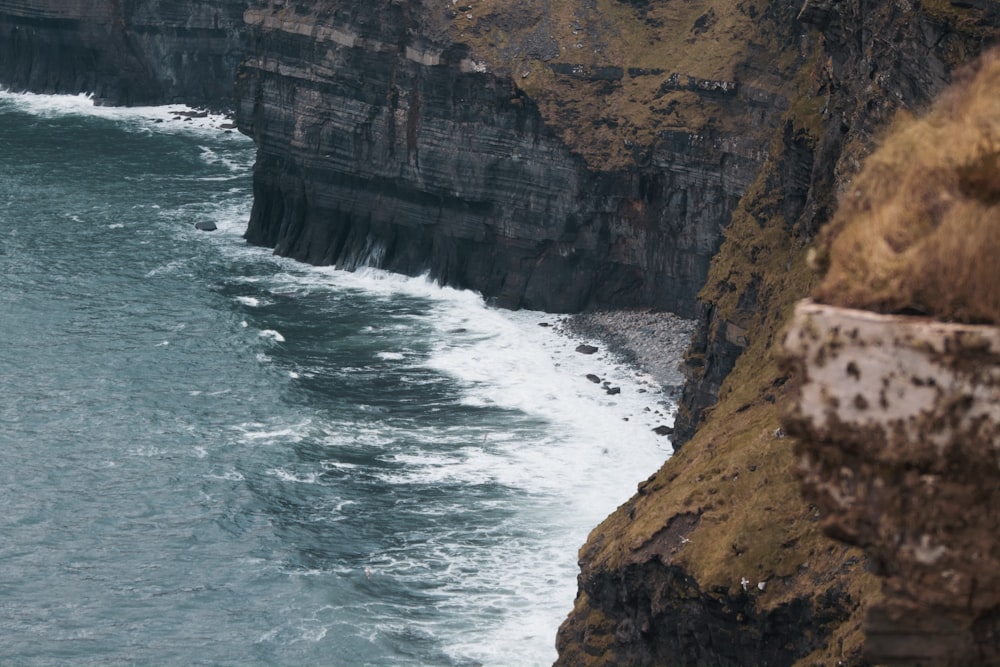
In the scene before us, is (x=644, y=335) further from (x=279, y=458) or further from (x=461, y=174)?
(x=279, y=458)

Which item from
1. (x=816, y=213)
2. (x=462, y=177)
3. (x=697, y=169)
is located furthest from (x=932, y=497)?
(x=462, y=177)

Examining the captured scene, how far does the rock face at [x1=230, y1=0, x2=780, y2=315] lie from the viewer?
97.6 meters

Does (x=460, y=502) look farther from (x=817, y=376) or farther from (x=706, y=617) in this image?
(x=817, y=376)

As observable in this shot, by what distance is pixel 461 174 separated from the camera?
10419 cm

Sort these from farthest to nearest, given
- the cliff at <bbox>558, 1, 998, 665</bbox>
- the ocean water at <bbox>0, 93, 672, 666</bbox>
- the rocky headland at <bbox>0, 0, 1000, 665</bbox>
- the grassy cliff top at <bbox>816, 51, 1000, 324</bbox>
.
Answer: the ocean water at <bbox>0, 93, 672, 666</bbox>
the rocky headland at <bbox>0, 0, 1000, 665</bbox>
the cliff at <bbox>558, 1, 998, 665</bbox>
the grassy cliff top at <bbox>816, 51, 1000, 324</bbox>

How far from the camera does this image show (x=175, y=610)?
6128 cm

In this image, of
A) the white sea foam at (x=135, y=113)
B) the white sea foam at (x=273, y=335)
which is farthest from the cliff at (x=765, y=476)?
the white sea foam at (x=135, y=113)

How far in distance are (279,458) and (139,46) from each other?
107774 mm

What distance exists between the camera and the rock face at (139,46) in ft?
555

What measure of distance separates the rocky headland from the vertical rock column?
28998 millimetres

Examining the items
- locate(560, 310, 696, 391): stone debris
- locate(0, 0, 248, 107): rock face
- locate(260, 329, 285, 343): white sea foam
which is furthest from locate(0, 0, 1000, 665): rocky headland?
locate(0, 0, 248, 107): rock face

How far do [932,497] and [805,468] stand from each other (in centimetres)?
146

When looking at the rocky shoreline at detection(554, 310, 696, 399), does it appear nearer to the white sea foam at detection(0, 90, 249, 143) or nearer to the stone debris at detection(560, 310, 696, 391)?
the stone debris at detection(560, 310, 696, 391)

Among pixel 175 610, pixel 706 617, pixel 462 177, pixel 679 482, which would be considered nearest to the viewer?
pixel 706 617
